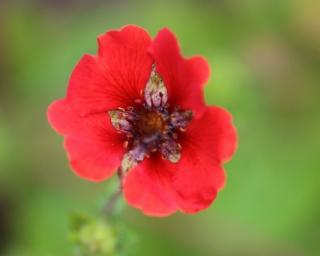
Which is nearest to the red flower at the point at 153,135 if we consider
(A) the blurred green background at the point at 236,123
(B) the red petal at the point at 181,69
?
(B) the red petal at the point at 181,69

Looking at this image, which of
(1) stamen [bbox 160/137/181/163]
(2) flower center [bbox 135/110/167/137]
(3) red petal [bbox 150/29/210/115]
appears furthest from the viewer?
(2) flower center [bbox 135/110/167/137]

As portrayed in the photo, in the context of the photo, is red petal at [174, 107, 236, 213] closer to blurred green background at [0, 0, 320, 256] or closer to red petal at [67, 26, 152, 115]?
red petal at [67, 26, 152, 115]

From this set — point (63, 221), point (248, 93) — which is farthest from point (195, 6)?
point (63, 221)

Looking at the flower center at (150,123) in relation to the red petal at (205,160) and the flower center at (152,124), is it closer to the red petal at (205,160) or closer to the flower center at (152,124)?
the flower center at (152,124)

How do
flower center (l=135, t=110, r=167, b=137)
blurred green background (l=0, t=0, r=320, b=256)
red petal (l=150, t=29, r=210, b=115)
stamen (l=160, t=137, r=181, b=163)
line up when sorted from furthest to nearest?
blurred green background (l=0, t=0, r=320, b=256), flower center (l=135, t=110, r=167, b=137), stamen (l=160, t=137, r=181, b=163), red petal (l=150, t=29, r=210, b=115)

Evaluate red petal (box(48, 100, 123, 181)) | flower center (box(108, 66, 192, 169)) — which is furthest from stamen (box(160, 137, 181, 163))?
red petal (box(48, 100, 123, 181))

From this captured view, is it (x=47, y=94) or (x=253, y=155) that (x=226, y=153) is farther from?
(x=47, y=94)
